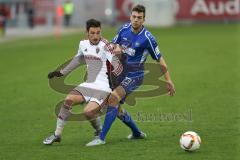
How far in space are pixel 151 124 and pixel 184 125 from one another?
2.02 feet

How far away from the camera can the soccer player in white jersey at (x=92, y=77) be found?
10.3 meters

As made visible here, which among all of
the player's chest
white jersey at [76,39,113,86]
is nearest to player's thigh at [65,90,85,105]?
white jersey at [76,39,113,86]

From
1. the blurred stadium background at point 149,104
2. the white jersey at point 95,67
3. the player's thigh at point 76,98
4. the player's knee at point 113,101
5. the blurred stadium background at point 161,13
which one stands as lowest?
the blurred stadium background at point 161,13

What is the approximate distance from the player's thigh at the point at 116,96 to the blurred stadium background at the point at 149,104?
0.63 m

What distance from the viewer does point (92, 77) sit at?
1066 cm

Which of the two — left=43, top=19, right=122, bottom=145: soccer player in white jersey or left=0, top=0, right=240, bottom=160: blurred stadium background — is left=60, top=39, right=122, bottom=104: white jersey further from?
left=0, top=0, right=240, bottom=160: blurred stadium background

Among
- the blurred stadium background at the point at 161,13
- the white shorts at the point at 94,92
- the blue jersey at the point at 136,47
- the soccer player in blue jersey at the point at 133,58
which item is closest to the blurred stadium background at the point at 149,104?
the soccer player in blue jersey at the point at 133,58

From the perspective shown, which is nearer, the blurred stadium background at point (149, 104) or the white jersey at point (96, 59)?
the blurred stadium background at point (149, 104)

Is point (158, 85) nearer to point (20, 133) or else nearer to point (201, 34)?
point (20, 133)

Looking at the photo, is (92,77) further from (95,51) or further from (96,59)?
(95,51)

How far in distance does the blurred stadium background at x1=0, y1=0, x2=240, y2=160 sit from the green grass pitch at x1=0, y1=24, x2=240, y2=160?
14mm

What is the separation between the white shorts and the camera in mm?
10414

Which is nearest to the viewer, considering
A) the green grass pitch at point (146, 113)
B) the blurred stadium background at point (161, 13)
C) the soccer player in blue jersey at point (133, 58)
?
the green grass pitch at point (146, 113)

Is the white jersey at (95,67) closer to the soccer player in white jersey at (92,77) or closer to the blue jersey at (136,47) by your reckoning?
the soccer player in white jersey at (92,77)
